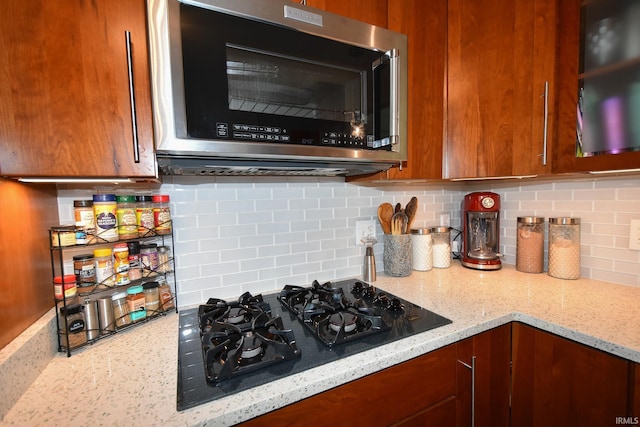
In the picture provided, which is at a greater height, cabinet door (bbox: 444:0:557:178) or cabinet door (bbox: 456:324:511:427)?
cabinet door (bbox: 444:0:557:178)

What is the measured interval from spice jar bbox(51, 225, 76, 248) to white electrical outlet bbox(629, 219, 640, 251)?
77.2 inches

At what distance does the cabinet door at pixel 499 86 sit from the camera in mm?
1065

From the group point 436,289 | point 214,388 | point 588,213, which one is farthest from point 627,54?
point 214,388

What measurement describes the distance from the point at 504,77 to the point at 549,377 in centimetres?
105

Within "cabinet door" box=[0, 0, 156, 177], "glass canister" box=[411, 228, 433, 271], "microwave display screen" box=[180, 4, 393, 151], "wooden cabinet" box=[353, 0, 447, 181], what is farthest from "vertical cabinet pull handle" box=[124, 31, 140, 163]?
"glass canister" box=[411, 228, 433, 271]

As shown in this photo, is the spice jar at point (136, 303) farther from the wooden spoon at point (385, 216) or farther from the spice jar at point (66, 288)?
the wooden spoon at point (385, 216)

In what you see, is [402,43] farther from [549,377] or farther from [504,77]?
[549,377]

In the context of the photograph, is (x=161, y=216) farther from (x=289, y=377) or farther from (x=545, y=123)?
(x=545, y=123)

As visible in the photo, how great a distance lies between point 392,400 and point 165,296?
2.65 ft

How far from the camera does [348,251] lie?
1465 mm

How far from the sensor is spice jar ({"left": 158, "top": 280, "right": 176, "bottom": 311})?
1.04m

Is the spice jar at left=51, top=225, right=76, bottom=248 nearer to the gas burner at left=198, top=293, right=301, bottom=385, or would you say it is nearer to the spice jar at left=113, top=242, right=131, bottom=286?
the spice jar at left=113, top=242, right=131, bottom=286

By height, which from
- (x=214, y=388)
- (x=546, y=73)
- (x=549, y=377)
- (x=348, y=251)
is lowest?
(x=549, y=377)

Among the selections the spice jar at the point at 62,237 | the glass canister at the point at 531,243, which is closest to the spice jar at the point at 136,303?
the spice jar at the point at 62,237
